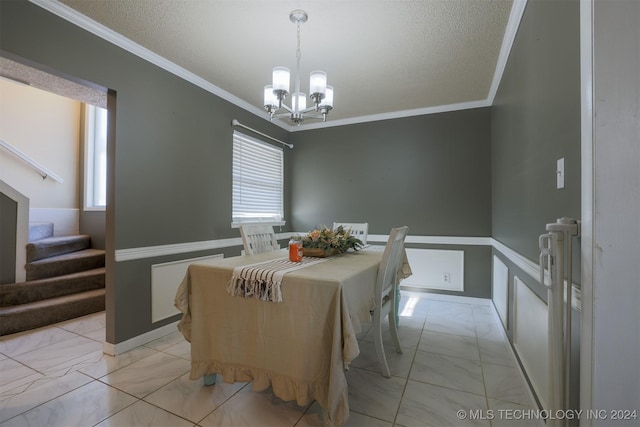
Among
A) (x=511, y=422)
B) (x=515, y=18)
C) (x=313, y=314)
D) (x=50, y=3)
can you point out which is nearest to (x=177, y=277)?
(x=313, y=314)

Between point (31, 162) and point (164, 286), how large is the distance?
2.96m

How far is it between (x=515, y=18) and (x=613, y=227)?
1.76 metres

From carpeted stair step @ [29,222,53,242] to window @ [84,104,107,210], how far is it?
0.56 meters

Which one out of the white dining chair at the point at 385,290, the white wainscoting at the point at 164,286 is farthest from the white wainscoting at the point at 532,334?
the white wainscoting at the point at 164,286

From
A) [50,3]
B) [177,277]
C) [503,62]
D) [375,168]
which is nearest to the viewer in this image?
[50,3]

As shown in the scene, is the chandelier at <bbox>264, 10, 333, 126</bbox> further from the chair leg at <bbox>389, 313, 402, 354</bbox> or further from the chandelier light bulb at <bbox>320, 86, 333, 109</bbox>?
the chair leg at <bbox>389, 313, 402, 354</bbox>

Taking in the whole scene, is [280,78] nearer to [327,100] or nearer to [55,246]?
[327,100]

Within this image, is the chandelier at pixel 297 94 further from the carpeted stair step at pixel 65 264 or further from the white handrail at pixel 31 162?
the white handrail at pixel 31 162

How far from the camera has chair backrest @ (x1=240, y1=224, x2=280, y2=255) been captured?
237 cm

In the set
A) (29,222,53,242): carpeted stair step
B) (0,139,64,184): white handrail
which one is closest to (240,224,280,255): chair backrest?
(29,222,53,242): carpeted stair step

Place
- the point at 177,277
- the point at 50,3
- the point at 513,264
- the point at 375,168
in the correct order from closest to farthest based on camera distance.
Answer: the point at 50,3 < the point at 513,264 < the point at 177,277 < the point at 375,168

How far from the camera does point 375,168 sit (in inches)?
157

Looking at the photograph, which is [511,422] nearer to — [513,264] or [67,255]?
[513,264]

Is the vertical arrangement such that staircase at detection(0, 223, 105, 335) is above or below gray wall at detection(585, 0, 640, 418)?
below
